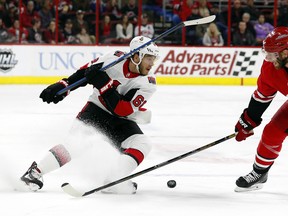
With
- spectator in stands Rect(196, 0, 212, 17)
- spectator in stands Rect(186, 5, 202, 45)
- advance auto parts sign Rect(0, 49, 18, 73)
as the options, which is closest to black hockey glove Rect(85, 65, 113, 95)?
advance auto parts sign Rect(0, 49, 18, 73)

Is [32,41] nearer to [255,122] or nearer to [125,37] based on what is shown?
[125,37]

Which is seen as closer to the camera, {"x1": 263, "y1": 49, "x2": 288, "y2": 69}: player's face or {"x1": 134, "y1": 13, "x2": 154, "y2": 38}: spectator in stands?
{"x1": 263, "y1": 49, "x2": 288, "y2": 69}: player's face

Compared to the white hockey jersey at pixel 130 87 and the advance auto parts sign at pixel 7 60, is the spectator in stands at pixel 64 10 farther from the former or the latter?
the white hockey jersey at pixel 130 87

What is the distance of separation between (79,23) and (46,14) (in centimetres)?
51

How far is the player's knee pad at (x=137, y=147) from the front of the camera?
3.99 m

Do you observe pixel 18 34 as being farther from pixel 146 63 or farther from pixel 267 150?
pixel 267 150

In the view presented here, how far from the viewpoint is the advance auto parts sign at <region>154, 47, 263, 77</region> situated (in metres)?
10.8

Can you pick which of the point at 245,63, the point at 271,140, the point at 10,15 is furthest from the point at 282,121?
the point at 10,15

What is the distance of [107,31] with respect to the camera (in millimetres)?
11195

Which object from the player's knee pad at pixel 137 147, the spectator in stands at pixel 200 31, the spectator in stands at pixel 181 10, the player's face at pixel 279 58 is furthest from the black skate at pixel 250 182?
the spectator in stands at pixel 181 10

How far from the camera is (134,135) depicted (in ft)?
13.5

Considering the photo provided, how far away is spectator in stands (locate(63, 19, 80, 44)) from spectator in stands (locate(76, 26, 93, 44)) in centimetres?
5

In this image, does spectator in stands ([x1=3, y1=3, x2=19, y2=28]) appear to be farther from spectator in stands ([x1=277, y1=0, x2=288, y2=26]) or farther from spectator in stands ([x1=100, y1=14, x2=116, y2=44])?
spectator in stands ([x1=277, y1=0, x2=288, y2=26])

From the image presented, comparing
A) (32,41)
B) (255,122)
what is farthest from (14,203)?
(32,41)
